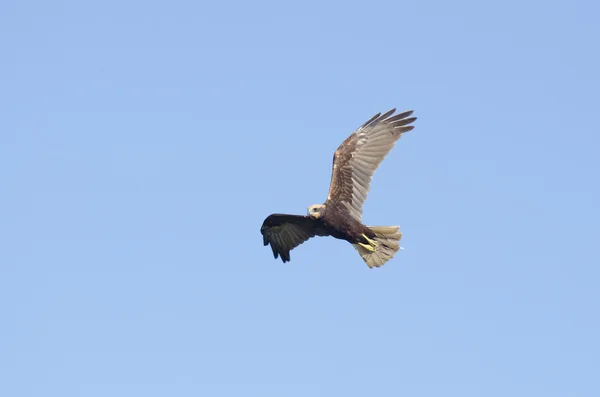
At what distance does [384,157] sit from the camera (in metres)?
16.2

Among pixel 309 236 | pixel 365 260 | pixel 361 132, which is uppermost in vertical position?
pixel 361 132

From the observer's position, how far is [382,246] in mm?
15781

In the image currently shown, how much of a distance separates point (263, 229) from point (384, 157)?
3250 mm

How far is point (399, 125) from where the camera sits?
16.7 meters

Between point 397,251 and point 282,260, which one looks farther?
point 282,260

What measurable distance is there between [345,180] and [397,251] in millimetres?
1911

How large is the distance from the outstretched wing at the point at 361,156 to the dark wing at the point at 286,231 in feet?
2.73

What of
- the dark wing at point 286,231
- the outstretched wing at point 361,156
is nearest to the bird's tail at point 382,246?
the outstretched wing at point 361,156

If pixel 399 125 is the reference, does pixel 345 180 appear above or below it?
below

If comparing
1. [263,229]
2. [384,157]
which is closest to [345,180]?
[384,157]

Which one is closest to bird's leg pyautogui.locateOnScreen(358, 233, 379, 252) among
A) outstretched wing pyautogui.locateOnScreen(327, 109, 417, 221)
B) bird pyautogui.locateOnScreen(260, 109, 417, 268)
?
bird pyautogui.locateOnScreen(260, 109, 417, 268)

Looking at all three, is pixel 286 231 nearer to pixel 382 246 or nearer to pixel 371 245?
pixel 371 245

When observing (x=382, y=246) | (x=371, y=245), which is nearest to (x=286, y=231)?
(x=371, y=245)

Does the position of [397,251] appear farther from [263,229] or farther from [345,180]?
[263,229]
